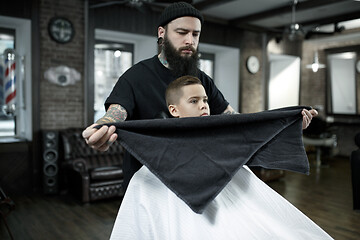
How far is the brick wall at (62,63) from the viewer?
483 centimetres

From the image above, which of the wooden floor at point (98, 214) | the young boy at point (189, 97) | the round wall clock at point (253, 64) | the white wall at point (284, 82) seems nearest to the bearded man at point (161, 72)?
the young boy at point (189, 97)

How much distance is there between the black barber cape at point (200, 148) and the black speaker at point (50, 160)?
3.76 meters

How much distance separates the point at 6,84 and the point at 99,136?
4.40m

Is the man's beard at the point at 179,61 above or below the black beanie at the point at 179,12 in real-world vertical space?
below

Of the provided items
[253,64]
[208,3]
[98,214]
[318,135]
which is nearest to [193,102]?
[98,214]

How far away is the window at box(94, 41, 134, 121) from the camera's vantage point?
5.98 meters

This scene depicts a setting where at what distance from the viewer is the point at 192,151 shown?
3.97ft

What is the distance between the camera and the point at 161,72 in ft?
5.54

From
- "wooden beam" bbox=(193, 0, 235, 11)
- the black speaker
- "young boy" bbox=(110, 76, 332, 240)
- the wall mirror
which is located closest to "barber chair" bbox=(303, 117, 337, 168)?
the wall mirror

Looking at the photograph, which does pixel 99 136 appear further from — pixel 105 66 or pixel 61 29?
pixel 105 66

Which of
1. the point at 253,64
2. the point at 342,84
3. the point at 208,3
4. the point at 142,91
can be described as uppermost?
the point at 208,3

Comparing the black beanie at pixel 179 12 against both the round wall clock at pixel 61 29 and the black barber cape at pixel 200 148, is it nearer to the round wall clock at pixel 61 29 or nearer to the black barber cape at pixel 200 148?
the black barber cape at pixel 200 148

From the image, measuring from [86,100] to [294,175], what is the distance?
13.7 feet

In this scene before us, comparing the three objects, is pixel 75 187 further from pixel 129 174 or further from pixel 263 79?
pixel 263 79
